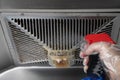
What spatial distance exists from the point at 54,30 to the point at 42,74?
238 millimetres

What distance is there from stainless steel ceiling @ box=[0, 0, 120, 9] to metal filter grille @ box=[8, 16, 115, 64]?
5 cm

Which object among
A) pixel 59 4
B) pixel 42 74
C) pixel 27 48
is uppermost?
pixel 59 4

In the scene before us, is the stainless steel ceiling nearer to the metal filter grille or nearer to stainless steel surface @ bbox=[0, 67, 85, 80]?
the metal filter grille

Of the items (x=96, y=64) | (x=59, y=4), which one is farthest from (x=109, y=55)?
(x=59, y=4)

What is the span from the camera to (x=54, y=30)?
75cm

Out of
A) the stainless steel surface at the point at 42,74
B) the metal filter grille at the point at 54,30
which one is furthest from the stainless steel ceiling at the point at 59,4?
the stainless steel surface at the point at 42,74

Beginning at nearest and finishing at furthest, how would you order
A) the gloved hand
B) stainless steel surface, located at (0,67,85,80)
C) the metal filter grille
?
the gloved hand → the metal filter grille → stainless steel surface, located at (0,67,85,80)

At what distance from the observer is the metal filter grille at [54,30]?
728mm

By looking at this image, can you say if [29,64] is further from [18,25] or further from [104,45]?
[104,45]

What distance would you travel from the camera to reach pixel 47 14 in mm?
701

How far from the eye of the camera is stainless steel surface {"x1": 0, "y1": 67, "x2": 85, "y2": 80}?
90 centimetres

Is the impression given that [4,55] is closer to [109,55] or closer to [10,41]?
[10,41]

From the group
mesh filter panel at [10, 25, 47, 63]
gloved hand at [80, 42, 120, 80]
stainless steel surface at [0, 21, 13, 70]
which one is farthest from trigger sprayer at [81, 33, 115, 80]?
stainless steel surface at [0, 21, 13, 70]

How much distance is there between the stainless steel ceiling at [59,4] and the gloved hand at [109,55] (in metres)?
0.11
